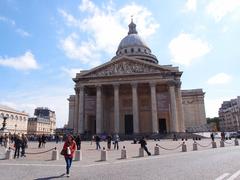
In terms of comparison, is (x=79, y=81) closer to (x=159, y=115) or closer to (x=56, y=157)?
(x=159, y=115)

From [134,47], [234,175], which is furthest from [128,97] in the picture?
[234,175]

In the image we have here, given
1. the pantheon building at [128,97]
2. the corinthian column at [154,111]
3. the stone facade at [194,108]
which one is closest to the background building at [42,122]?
the pantheon building at [128,97]

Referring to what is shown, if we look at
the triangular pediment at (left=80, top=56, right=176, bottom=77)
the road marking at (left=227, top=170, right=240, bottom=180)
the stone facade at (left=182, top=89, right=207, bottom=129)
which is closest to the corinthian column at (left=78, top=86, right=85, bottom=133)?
the triangular pediment at (left=80, top=56, right=176, bottom=77)

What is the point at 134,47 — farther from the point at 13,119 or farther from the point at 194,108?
the point at 13,119

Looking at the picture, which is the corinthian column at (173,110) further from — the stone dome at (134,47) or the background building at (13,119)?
the background building at (13,119)

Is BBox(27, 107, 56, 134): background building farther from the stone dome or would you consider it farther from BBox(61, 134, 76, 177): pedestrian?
BBox(61, 134, 76, 177): pedestrian

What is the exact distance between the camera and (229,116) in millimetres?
110312

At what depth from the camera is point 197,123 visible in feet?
222

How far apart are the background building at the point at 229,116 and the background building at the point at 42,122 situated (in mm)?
82933

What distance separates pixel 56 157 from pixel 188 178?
9.87 metres

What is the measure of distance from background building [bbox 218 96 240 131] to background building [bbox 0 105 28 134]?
85385 millimetres

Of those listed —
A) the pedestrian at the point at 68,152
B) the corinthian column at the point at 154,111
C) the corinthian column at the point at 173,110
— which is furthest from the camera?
the corinthian column at the point at 154,111

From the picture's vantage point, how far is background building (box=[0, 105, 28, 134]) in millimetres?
85438

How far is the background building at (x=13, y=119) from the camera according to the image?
280 feet
